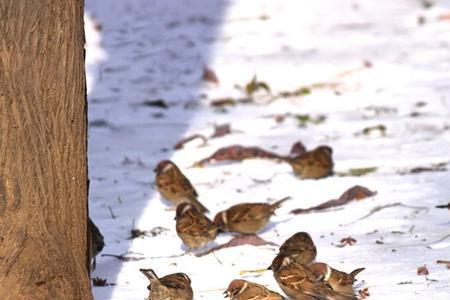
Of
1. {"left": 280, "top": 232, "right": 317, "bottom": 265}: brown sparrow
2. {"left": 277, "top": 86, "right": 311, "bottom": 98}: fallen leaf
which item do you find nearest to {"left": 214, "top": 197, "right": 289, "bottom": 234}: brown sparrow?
{"left": 280, "top": 232, "right": 317, "bottom": 265}: brown sparrow

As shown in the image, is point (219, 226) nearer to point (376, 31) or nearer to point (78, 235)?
point (78, 235)

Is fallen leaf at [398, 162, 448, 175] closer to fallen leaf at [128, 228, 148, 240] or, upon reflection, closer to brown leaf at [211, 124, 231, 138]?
brown leaf at [211, 124, 231, 138]

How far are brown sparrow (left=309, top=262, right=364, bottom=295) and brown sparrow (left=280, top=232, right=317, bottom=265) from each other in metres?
0.30

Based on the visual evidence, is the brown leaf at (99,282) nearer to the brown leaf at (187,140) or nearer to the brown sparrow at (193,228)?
the brown sparrow at (193,228)

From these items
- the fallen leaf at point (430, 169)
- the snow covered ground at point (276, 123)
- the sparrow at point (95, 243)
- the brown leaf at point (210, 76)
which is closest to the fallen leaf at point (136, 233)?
the snow covered ground at point (276, 123)

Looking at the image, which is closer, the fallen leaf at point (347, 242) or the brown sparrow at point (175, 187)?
the fallen leaf at point (347, 242)

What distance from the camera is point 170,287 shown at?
561 cm

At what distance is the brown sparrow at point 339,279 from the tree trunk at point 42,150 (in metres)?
1.22

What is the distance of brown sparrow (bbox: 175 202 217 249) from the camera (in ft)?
22.0

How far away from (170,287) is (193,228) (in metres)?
1.11

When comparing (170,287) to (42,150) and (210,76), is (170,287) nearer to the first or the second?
(42,150)

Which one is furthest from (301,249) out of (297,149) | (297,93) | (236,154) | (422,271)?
(297,93)

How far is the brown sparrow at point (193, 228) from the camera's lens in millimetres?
6707

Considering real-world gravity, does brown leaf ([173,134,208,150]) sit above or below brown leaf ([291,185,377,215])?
below
